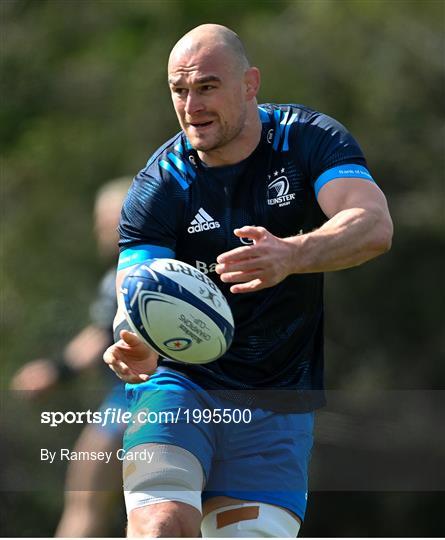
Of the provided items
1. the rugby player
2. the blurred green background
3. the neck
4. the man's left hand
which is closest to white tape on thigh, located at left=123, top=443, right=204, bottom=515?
the rugby player

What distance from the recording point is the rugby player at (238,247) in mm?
6516

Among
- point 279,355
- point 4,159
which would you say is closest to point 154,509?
point 279,355

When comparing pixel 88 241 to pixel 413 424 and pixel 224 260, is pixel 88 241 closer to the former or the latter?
pixel 413 424

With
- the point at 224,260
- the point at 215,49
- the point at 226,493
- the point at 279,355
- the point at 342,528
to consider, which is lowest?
the point at 342,528

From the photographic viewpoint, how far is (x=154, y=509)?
621 centimetres

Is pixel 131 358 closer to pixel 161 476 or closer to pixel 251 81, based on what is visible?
pixel 161 476

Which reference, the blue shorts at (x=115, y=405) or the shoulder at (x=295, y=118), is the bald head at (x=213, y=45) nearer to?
the shoulder at (x=295, y=118)

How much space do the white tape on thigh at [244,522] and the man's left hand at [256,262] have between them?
121 centimetres

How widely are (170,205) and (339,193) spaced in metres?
0.79

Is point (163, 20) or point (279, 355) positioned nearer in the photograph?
point (279, 355)

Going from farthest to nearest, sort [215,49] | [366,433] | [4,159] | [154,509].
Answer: [4,159], [366,433], [215,49], [154,509]

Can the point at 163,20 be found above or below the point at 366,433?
above

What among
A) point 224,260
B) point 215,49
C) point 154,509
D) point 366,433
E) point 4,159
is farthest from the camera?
point 4,159

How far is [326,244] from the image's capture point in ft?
19.9
